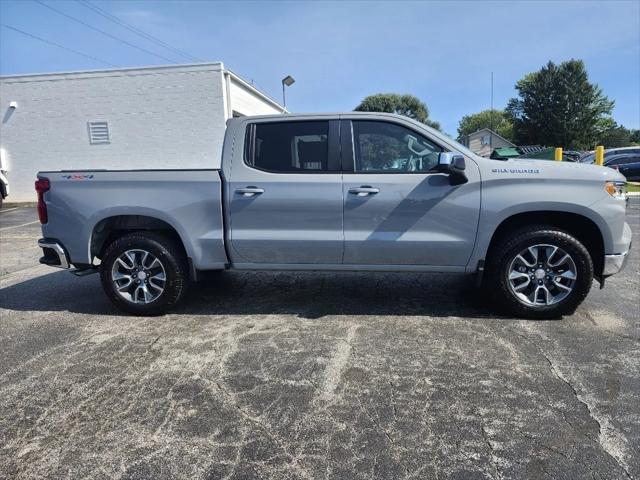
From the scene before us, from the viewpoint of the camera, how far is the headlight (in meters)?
4.24

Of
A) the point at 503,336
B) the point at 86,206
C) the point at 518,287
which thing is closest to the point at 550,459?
the point at 503,336

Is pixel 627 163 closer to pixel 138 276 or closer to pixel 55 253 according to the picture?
pixel 138 276

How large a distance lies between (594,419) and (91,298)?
5.10 meters

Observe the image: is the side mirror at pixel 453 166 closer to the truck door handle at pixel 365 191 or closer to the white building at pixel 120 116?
the truck door handle at pixel 365 191

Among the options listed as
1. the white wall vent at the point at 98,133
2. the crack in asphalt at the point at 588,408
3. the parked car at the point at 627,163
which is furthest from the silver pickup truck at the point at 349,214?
the parked car at the point at 627,163

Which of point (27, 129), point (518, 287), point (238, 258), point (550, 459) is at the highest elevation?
point (27, 129)

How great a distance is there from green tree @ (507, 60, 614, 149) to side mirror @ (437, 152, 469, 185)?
175 ft

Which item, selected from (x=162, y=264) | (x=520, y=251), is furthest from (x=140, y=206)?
(x=520, y=251)

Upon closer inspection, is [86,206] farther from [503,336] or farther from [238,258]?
[503,336]

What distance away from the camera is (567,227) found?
4.54m

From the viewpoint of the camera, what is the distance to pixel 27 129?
19.2m

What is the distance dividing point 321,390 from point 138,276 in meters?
2.49

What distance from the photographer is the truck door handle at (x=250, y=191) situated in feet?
14.8

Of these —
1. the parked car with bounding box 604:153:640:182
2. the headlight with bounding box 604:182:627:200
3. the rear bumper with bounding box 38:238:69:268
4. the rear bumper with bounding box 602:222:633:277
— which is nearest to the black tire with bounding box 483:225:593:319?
the rear bumper with bounding box 602:222:633:277
